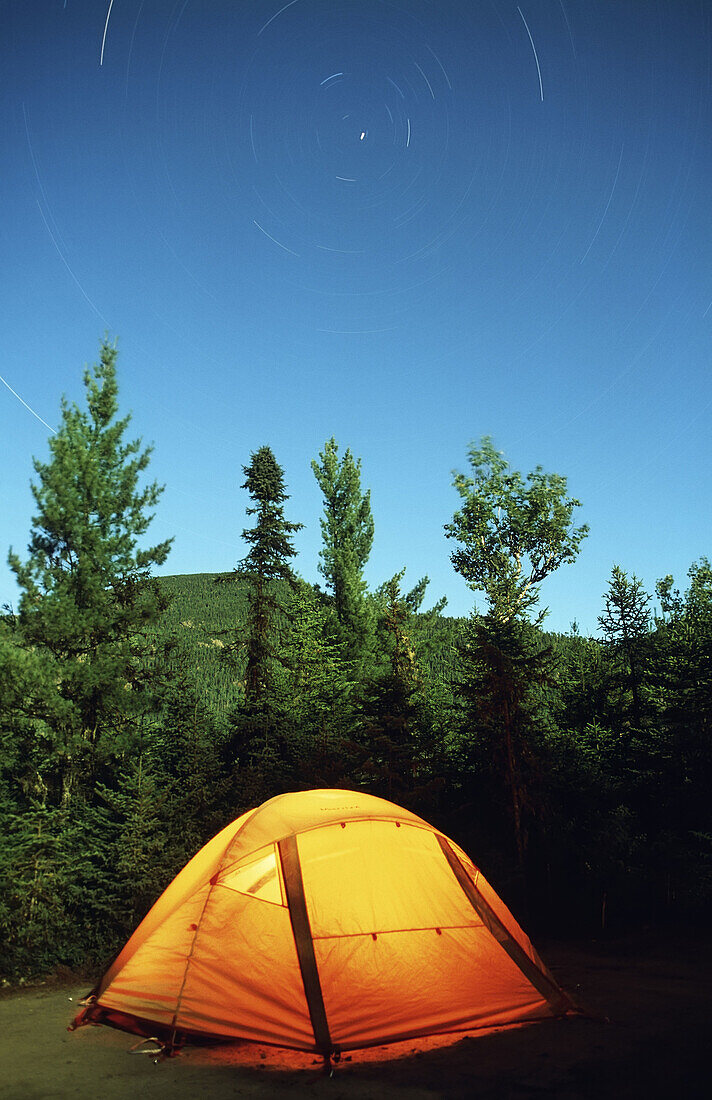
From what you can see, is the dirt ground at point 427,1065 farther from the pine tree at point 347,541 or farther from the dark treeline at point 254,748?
the pine tree at point 347,541

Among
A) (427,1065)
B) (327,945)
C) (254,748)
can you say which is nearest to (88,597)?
(254,748)

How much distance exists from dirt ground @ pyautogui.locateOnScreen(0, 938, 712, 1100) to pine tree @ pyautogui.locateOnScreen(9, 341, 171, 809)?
324 inches

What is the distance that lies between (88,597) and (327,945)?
437 inches

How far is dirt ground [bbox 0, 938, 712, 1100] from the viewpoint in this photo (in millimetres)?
4875

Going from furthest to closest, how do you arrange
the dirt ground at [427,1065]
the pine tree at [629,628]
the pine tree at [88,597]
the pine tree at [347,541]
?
the pine tree at [347,541] < the pine tree at [629,628] < the pine tree at [88,597] < the dirt ground at [427,1065]

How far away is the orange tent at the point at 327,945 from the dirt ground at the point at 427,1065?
0.23m

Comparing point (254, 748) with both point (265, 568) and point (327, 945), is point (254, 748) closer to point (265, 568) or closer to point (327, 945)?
point (265, 568)

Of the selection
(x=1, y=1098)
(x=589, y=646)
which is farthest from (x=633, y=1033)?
(x=589, y=646)

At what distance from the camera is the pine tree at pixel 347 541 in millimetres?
29609

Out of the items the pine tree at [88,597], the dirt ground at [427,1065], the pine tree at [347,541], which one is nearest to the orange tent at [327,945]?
the dirt ground at [427,1065]

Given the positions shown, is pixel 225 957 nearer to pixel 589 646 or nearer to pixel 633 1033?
pixel 633 1033

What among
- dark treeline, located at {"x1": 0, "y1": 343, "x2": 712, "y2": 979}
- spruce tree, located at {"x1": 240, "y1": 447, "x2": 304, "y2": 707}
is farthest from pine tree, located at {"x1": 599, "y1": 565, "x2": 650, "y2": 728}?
Result: spruce tree, located at {"x1": 240, "y1": 447, "x2": 304, "y2": 707}

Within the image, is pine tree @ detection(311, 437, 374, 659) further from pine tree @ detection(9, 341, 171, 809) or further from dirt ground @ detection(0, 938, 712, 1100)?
dirt ground @ detection(0, 938, 712, 1100)

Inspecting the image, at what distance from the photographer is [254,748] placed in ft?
62.2
